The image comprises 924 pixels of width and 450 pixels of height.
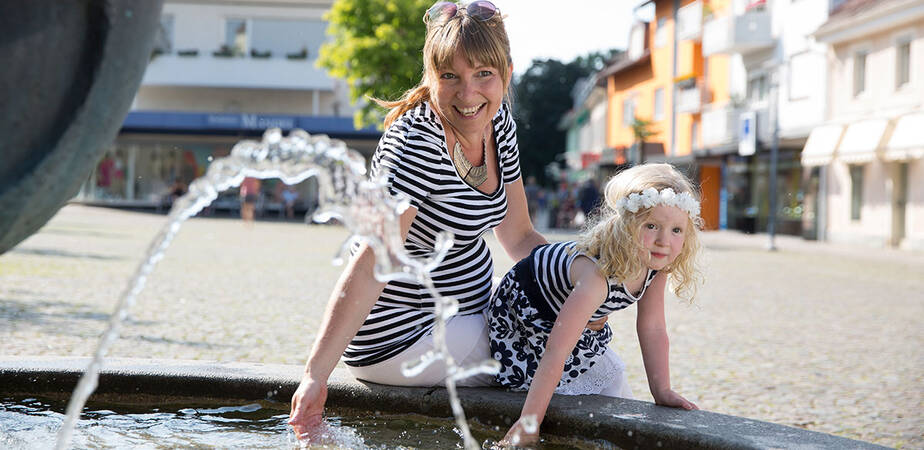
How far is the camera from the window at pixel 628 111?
43728 mm

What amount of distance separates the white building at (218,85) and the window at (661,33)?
38.4 feet

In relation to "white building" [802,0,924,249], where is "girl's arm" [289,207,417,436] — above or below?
below

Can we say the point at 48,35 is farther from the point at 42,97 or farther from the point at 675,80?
the point at 675,80

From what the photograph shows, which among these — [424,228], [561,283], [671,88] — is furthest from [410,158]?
[671,88]

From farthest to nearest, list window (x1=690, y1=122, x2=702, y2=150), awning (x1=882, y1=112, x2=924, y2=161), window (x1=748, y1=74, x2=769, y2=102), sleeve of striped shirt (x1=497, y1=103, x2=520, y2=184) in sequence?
1. window (x1=690, y1=122, x2=702, y2=150)
2. window (x1=748, y1=74, x2=769, y2=102)
3. awning (x1=882, y1=112, x2=924, y2=161)
4. sleeve of striped shirt (x1=497, y1=103, x2=520, y2=184)

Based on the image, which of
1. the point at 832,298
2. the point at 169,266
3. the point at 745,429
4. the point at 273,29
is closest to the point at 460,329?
the point at 745,429

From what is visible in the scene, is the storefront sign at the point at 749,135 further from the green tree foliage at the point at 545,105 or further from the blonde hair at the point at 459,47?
the green tree foliage at the point at 545,105

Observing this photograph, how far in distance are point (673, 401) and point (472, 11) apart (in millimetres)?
1241

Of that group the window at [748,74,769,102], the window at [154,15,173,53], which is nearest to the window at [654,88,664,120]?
the window at [748,74,769,102]

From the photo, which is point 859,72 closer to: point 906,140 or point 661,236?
point 906,140

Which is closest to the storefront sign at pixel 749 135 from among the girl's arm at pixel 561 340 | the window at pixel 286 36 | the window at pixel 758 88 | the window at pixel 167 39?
the window at pixel 758 88

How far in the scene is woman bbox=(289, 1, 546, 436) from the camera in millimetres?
2955

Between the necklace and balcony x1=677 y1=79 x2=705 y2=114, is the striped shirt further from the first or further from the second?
balcony x1=677 y1=79 x2=705 y2=114

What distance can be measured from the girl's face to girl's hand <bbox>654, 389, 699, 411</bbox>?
1.16 ft
